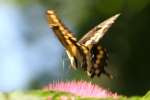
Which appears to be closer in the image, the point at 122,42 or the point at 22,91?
the point at 22,91

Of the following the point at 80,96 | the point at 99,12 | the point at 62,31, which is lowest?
the point at 80,96

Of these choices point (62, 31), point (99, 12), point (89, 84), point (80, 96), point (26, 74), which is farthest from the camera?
point (26, 74)

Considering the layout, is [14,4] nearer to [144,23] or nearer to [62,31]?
[144,23]

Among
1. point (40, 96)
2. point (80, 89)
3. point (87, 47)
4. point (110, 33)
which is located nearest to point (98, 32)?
point (87, 47)

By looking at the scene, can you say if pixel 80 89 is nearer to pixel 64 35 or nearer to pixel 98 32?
pixel 64 35

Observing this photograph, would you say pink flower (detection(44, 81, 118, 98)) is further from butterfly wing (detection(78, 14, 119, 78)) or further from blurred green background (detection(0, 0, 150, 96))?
blurred green background (detection(0, 0, 150, 96))

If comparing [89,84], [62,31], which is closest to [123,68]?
[62,31]
